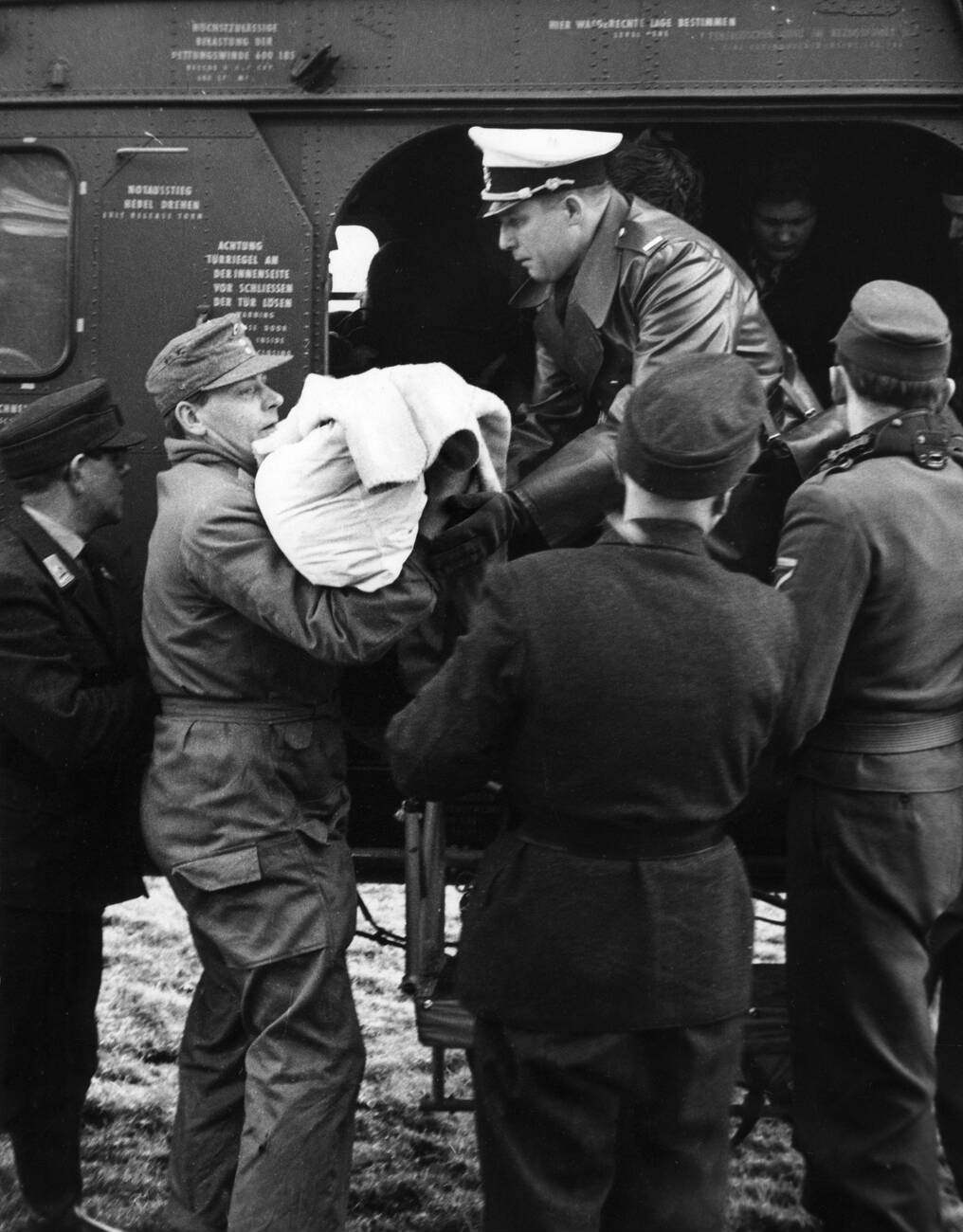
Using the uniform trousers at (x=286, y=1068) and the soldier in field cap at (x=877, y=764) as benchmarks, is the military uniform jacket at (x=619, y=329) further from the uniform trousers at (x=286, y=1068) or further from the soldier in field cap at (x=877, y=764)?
the uniform trousers at (x=286, y=1068)

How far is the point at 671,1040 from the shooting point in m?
2.39

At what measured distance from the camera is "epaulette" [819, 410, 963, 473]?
9.46 ft

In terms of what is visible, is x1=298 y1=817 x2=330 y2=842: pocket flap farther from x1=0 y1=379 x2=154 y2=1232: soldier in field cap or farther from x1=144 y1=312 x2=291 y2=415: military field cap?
x1=144 y1=312 x2=291 y2=415: military field cap

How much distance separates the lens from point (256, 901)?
3.07 meters

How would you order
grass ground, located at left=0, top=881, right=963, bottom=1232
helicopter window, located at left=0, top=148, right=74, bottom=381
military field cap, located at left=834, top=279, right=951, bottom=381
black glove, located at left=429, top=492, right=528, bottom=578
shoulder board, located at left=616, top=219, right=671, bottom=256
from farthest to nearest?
helicopter window, located at left=0, top=148, right=74, bottom=381 → grass ground, located at left=0, top=881, right=963, bottom=1232 → shoulder board, located at left=616, top=219, right=671, bottom=256 → black glove, located at left=429, top=492, right=528, bottom=578 → military field cap, located at left=834, top=279, right=951, bottom=381

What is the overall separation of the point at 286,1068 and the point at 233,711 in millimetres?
775

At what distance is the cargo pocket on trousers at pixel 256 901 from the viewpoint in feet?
10.00

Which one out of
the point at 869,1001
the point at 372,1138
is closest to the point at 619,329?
the point at 869,1001

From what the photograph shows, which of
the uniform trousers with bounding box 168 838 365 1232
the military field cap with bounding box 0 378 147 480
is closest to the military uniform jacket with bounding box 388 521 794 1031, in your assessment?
the uniform trousers with bounding box 168 838 365 1232

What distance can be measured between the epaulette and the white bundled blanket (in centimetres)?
78

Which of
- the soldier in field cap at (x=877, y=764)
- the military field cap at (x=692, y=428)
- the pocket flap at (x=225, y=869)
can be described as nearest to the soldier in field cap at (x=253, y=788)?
the pocket flap at (x=225, y=869)

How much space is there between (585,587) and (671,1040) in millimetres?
781

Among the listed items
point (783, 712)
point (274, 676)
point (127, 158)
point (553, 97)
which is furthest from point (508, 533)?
point (127, 158)

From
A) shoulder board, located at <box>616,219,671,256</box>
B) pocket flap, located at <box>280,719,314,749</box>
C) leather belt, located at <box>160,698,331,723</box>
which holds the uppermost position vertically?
shoulder board, located at <box>616,219,671,256</box>
